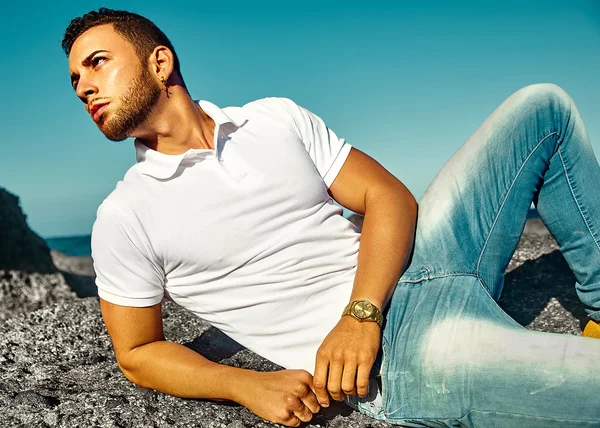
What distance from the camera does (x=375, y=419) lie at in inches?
86.7

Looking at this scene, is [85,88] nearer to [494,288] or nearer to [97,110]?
[97,110]

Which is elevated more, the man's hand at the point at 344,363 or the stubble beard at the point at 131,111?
the stubble beard at the point at 131,111

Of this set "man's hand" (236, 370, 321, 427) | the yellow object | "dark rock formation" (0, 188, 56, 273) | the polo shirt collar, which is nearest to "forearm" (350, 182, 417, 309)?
"man's hand" (236, 370, 321, 427)

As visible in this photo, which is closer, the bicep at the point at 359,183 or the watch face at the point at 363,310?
the watch face at the point at 363,310

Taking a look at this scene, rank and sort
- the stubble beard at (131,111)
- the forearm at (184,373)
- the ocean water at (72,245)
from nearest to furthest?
the forearm at (184,373)
the stubble beard at (131,111)
the ocean water at (72,245)

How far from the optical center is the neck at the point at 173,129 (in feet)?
7.88

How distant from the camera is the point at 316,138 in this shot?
246 cm

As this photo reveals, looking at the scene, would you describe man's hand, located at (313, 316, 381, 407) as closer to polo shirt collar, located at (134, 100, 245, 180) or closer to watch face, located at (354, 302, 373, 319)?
watch face, located at (354, 302, 373, 319)

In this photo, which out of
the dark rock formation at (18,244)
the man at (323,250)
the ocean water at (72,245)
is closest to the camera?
the man at (323,250)

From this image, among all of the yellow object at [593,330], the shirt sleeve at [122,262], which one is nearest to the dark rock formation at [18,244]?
the shirt sleeve at [122,262]

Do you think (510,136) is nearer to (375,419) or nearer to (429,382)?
(429,382)

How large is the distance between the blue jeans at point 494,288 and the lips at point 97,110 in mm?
1343

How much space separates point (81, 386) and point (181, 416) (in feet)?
1.94

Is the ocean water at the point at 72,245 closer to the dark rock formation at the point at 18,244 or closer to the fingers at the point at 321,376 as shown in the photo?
the dark rock formation at the point at 18,244
